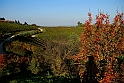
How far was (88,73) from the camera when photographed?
15273 mm

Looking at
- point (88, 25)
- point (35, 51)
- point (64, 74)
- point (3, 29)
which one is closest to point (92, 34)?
point (88, 25)

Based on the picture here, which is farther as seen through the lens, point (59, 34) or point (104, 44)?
point (59, 34)

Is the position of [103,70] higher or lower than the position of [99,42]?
lower

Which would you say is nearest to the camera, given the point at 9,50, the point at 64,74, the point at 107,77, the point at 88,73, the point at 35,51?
the point at 107,77

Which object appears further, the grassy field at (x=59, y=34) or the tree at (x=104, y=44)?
the grassy field at (x=59, y=34)

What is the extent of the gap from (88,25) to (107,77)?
12.0 feet

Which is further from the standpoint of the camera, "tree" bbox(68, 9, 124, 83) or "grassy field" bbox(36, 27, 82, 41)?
"grassy field" bbox(36, 27, 82, 41)

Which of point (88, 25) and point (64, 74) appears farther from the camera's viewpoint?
point (64, 74)

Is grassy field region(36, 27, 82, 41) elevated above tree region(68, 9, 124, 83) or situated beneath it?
situated beneath

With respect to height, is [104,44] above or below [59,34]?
above

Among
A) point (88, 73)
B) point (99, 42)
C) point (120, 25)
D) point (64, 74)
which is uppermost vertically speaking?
point (120, 25)

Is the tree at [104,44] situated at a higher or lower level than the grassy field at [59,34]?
higher

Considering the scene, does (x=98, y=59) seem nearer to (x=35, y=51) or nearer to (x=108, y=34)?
(x=108, y=34)

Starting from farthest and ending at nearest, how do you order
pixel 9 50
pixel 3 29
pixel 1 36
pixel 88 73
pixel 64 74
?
pixel 3 29
pixel 1 36
pixel 9 50
pixel 64 74
pixel 88 73
